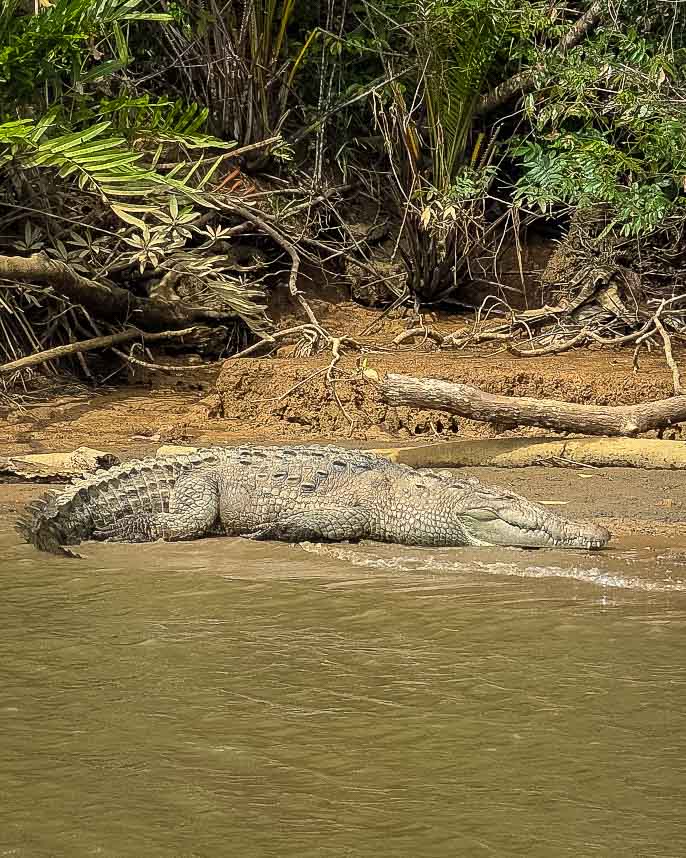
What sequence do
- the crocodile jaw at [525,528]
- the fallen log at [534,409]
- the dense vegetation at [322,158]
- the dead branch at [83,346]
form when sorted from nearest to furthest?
1. the crocodile jaw at [525,528]
2. the fallen log at [534,409]
3. the dense vegetation at [322,158]
4. the dead branch at [83,346]

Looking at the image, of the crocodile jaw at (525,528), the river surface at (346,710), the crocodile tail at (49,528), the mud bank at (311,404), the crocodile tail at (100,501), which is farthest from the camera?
the mud bank at (311,404)

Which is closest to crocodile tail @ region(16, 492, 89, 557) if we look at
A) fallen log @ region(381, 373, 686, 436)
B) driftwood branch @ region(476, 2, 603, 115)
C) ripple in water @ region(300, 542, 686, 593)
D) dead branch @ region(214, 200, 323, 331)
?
ripple in water @ region(300, 542, 686, 593)

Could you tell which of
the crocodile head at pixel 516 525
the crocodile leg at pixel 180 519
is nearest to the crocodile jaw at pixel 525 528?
the crocodile head at pixel 516 525

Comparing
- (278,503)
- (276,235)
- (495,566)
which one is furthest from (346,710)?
(276,235)

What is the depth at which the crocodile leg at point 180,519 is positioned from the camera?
18.6ft

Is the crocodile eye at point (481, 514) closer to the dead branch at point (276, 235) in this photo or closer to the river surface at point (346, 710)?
the river surface at point (346, 710)

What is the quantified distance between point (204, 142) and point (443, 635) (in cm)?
536

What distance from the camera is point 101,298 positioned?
9406mm

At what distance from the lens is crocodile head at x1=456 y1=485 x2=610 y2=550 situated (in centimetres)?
503

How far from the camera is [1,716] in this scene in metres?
3.07

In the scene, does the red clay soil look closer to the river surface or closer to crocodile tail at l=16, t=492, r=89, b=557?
crocodile tail at l=16, t=492, r=89, b=557

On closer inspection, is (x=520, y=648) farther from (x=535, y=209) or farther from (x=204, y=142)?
(x=535, y=209)

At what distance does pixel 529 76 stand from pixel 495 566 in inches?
248

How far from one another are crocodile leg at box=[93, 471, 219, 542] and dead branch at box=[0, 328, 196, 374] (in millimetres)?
3355
